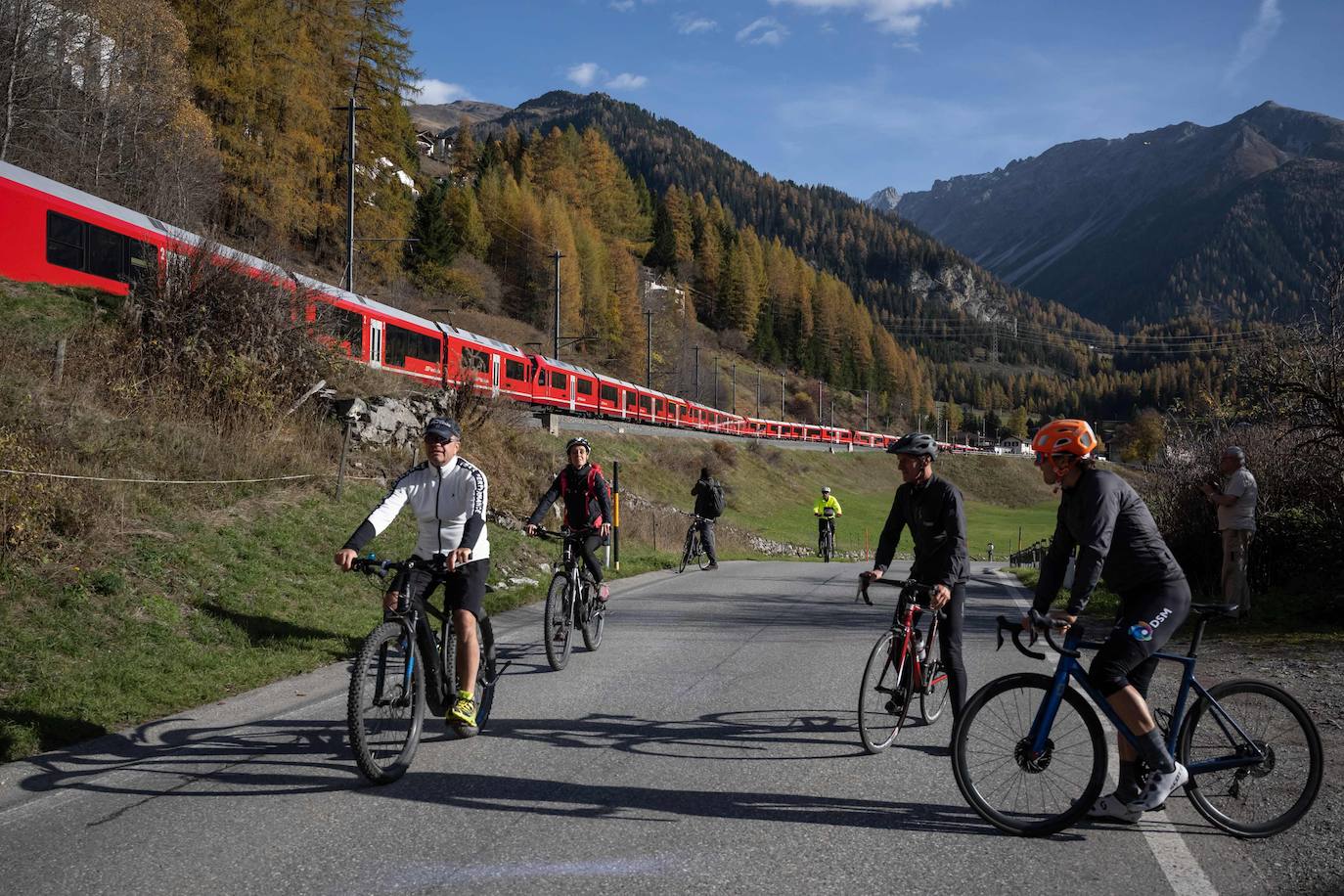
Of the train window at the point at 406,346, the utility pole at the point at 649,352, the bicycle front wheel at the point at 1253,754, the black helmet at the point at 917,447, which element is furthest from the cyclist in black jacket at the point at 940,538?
the utility pole at the point at 649,352

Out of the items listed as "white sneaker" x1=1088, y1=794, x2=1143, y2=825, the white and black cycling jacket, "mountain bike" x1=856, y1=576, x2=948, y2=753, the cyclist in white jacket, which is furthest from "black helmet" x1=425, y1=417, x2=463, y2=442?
"white sneaker" x1=1088, y1=794, x2=1143, y2=825

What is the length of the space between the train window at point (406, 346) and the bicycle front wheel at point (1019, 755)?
76.2 ft

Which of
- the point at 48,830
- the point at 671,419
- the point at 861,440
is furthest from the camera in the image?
the point at 861,440

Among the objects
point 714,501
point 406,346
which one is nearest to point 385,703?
point 714,501

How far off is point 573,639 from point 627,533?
14549 millimetres

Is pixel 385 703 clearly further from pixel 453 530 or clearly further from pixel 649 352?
pixel 649 352

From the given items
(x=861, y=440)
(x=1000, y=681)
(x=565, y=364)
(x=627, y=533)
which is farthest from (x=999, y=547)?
(x=861, y=440)

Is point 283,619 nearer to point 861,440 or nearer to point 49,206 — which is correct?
point 49,206

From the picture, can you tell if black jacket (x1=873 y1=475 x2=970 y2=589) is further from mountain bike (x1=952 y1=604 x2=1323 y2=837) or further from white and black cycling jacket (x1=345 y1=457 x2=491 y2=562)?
white and black cycling jacket (x1=345 y1=457 x2=491 y2=562)

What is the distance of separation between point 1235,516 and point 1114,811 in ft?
24.4

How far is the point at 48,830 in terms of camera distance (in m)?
4.13

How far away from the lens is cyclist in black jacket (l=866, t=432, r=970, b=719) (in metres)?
6.03

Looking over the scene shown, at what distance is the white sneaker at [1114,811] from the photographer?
4328 millimetres

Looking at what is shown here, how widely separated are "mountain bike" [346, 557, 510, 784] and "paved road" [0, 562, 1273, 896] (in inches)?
7.5
